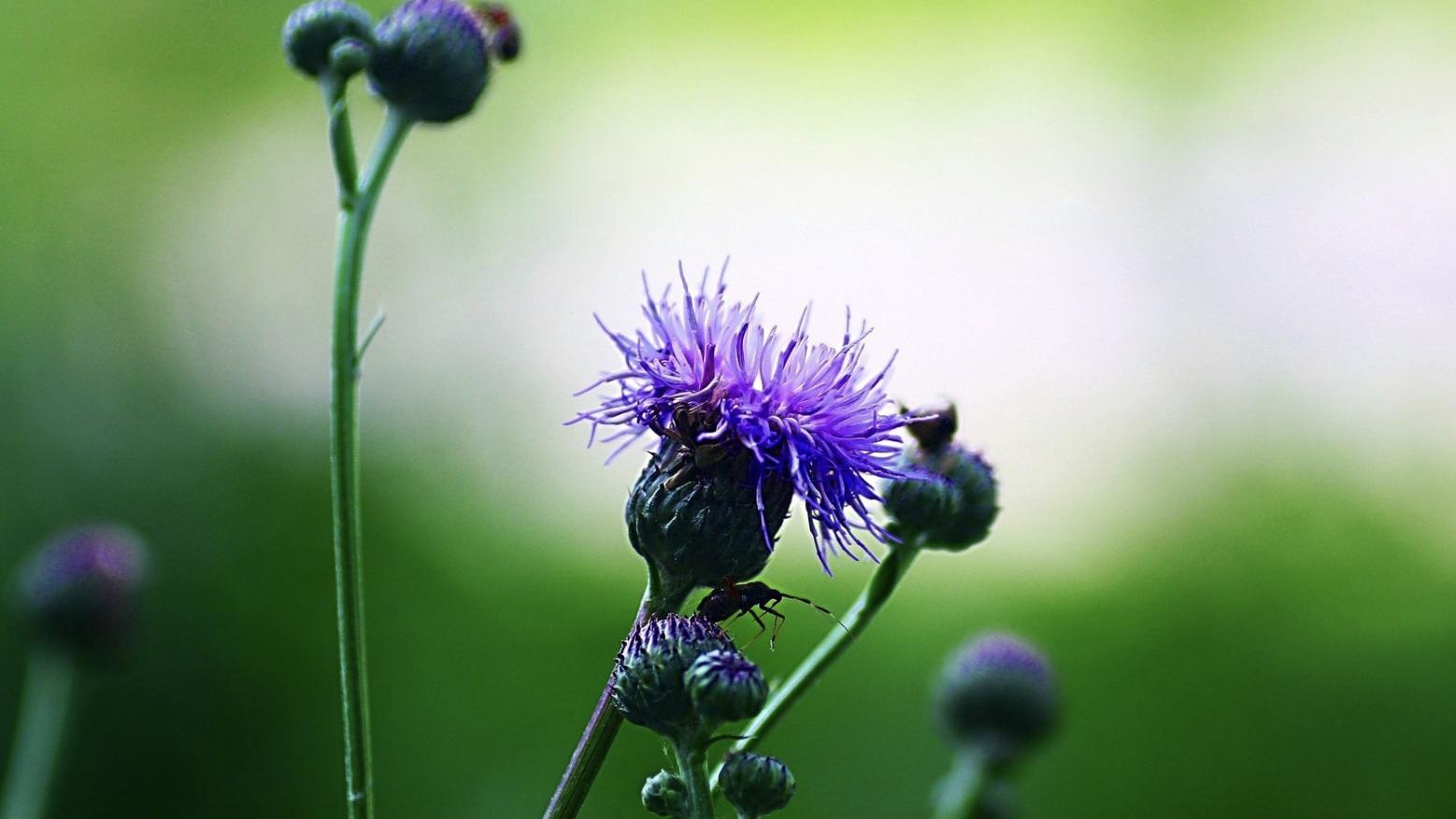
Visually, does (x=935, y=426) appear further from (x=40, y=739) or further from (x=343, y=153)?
(x=40, y=739)

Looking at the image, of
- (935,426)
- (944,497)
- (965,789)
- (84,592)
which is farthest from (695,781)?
(84,592)

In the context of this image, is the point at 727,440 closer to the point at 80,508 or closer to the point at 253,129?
the point at 80,508

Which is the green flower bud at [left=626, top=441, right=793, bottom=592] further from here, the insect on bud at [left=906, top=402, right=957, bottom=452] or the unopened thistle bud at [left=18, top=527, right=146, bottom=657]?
the unopened thistle bud at [left=18, top=527, right=146, bottom=657]

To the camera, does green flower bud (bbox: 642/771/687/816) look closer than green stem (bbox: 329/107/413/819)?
No

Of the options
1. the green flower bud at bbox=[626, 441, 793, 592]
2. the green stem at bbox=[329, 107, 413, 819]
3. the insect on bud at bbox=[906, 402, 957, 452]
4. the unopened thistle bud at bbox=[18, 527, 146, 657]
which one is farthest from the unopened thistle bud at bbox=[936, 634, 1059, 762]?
the unopened thistle bud at bbox=[18, 527, 146, 657]

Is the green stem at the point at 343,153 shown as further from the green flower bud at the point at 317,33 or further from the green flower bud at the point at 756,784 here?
the green flower bud at the point at 756,784

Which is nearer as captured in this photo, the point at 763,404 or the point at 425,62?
the point at 763,404

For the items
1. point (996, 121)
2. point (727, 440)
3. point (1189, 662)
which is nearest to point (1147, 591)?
point (1189, 662)
